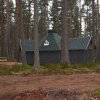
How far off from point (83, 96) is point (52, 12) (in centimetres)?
6301

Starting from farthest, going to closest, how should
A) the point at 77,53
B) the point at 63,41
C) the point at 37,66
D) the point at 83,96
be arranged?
1. the point at 77,53
2. the point at 63,41
3. the point at 37,66
4. the point at 83,96

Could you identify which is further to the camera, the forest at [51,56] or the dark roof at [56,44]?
the dark roof at [56,44]

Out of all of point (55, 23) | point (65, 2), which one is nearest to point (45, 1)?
point (55, 23)

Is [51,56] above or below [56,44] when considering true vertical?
below

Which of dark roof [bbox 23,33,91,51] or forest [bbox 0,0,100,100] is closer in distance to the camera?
forest [bbox 0,0,100,100]

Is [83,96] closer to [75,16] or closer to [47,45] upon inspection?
[47,45]

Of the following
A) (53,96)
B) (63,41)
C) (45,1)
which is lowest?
(53,96)

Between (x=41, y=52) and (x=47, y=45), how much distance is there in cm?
118

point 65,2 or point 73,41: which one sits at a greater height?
point 65,2

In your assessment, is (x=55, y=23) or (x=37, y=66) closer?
(x=37, y=66)

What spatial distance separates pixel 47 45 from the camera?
43500 mm

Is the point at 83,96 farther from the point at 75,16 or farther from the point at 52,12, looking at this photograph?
the point at 75,16

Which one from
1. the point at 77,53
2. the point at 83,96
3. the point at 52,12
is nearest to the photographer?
the point at 83,96

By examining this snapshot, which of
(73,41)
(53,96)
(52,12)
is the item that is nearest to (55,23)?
(52,12)
